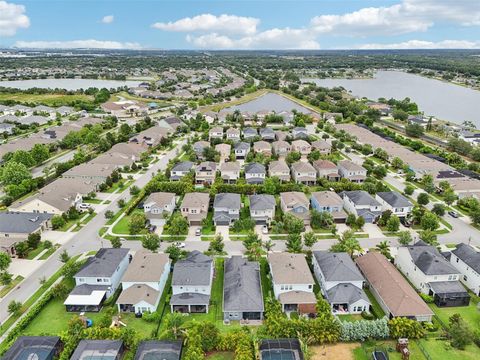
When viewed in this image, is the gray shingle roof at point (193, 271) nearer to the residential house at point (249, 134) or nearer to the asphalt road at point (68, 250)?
the asphalt road at point (68, 250)

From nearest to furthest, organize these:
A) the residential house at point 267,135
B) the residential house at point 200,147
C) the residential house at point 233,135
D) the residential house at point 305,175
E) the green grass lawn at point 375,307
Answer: the green grass lawn at point 375,307 < the residential house at point 305,175 < the residential house at point 200,147 < the residential house at point 267,135 < the residential house at point 233,135

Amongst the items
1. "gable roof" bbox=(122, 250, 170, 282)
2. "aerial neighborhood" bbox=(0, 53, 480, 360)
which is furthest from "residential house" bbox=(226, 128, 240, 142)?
"gable roof" bbox=(122, 250, 170, 282)

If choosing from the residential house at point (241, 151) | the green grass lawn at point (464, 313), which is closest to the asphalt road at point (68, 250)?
the residential house at point (241, 151)

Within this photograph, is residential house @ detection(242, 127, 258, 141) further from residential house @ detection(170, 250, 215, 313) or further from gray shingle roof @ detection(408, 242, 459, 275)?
residential house @ detection(170, 250, 215, 313)

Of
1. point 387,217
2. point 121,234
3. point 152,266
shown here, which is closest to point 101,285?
point 152,266

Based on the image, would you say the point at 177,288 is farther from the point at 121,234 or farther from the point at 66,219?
the point at 66,219
